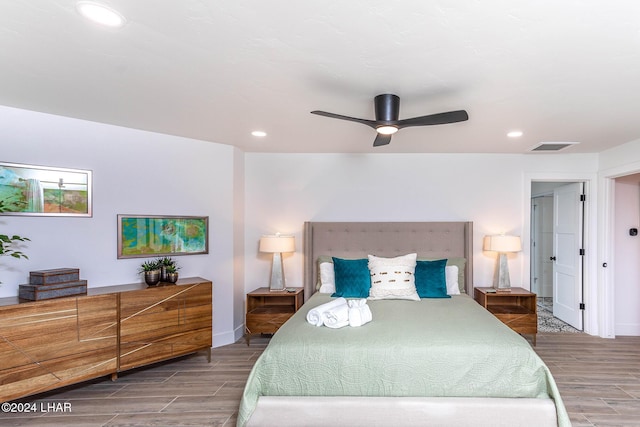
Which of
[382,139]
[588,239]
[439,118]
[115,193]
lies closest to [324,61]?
[439,118]

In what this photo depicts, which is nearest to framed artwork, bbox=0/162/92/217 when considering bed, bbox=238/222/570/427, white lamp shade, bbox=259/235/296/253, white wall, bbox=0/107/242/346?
white wall, bbox=0/107/242/346

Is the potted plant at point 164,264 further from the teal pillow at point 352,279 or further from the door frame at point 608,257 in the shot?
the door frame at point 608,257

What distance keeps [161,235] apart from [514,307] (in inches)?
168

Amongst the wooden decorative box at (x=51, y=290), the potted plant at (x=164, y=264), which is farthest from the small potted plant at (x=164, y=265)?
the wooden decorative box at (x=51, y=290)

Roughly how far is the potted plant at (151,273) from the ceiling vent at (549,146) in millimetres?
4394

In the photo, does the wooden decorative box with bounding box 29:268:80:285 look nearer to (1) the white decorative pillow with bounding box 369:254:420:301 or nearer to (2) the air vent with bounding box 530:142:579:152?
(1) the white decorative pillow with bounding box 369:254:420:301

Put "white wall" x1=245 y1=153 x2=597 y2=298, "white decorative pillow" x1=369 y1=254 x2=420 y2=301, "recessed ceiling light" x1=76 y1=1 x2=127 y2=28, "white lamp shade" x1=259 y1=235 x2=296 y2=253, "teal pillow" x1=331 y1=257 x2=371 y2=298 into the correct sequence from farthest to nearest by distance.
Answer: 1. "white wall" x1=245 y1=153 x2=597 y2=298
2. "white lamp shade" x1=259 y1=235 x2=296 y2=253
3. "teal pillow" x1=331 y1=257 x2=371 y2=298
4. "white decorative pillow" x1=369 y1=254 x2=420 y2=301
5. "recessed ceiling light" x1=76 y1=1 x2=127 y2=28

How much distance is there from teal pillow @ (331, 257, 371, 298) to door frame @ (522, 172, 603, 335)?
2258mm

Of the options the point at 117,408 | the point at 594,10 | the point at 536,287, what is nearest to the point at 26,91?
the point at 117,408

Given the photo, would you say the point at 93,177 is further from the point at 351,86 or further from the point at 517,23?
the point at 517,23

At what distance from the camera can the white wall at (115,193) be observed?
2838 millimetres

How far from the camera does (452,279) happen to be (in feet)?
12.8

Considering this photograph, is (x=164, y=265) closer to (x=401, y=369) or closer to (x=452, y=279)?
(x=401, y=369)

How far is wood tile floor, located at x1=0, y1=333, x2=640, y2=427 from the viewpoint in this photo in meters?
2.43
